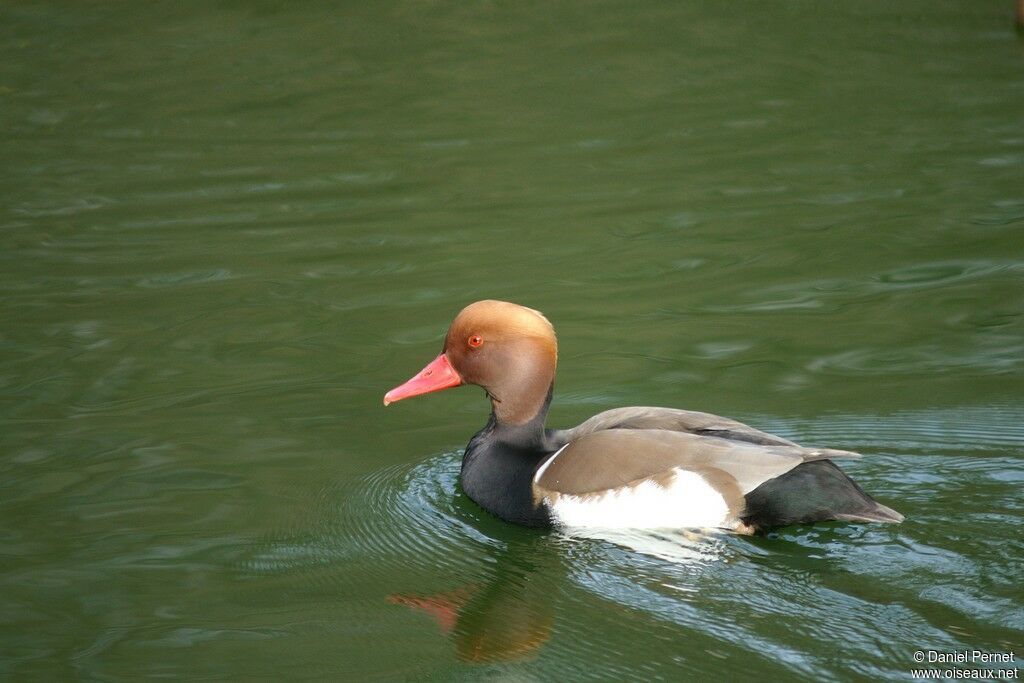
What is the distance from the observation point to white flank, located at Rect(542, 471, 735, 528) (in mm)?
4867

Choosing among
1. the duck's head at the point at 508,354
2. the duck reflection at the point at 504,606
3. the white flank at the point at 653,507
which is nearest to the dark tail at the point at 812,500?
the white flank at the point at 653,507

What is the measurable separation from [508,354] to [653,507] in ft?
2.90

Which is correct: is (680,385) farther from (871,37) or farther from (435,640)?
(871,37)

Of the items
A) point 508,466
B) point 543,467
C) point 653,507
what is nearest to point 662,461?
Answer: point 653,507

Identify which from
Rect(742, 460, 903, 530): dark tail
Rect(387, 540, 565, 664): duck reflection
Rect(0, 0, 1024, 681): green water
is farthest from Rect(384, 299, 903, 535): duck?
Rect(387, 540, 565, 664): duck reflection

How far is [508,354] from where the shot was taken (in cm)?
538

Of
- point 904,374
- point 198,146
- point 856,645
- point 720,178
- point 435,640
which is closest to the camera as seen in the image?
point 856,645

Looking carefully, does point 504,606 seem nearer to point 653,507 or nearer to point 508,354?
point 653,507

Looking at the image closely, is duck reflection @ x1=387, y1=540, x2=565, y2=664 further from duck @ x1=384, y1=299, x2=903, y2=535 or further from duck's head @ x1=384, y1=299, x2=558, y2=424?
duck's head @ x1=384, y1=299, x2=558, y2=424

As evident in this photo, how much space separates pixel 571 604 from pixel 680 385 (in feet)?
6.82

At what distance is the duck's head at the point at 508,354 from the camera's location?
5344mm

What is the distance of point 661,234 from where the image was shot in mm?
8352

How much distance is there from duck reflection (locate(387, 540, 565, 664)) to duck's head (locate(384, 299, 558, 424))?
0.65 meters

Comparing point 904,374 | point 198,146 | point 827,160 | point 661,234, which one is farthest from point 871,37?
point 904,374
